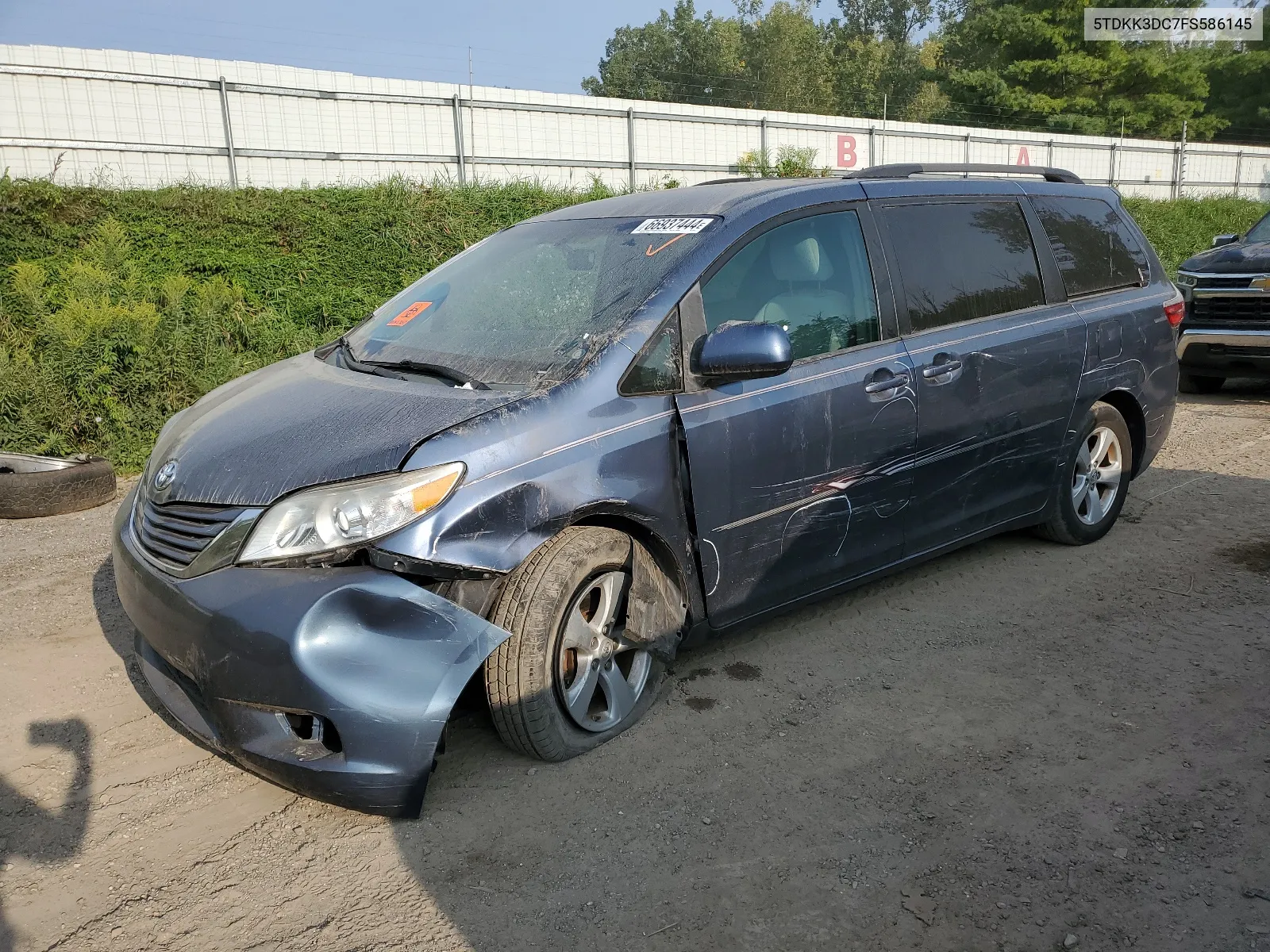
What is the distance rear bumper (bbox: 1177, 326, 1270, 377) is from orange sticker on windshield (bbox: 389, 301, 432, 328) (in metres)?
7.24

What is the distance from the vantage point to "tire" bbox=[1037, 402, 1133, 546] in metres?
5.01

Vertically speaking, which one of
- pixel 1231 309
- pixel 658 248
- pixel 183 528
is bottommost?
pixel 1231 309

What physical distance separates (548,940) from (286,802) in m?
1.06

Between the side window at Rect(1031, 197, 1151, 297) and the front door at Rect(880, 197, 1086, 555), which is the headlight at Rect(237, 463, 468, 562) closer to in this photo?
the front door at Rect(880, 197, 1086, 555)

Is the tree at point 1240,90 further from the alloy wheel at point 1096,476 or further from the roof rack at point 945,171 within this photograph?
the alloy wheel at point 1096,476

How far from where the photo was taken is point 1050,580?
4.86 m

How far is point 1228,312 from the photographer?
29.9 ft

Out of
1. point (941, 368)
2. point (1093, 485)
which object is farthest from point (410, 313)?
point (1093, 485)

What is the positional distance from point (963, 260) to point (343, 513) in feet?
9.65

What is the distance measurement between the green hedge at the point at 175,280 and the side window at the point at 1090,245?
5.70 metres

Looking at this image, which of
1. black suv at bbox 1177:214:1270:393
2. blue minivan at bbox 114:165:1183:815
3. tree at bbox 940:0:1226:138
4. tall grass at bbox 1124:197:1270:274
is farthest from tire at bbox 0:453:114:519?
tree at bbox 940:0:1226:138

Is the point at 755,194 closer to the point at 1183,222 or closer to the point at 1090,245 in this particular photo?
the point at 1090,245

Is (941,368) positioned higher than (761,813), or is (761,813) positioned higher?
(941,368)

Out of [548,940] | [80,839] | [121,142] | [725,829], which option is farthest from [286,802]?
[121,142]
